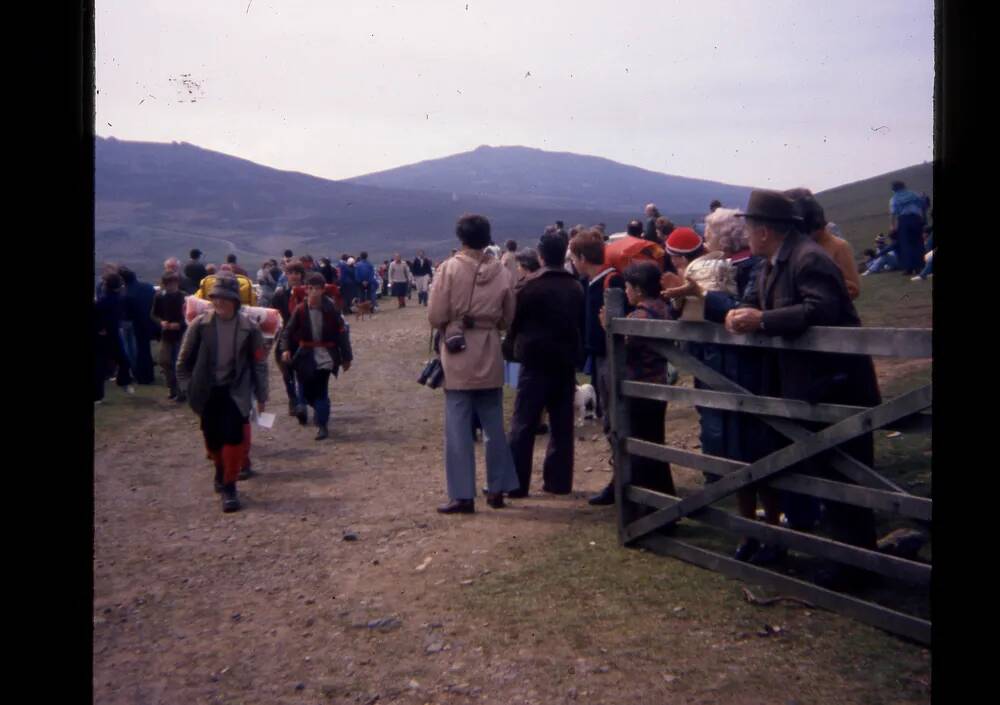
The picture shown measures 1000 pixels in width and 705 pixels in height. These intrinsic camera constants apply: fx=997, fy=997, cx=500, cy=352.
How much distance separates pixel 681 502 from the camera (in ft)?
17.5

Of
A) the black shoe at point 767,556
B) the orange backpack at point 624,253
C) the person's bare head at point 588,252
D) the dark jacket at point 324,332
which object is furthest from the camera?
the dark jacket at point 324,332

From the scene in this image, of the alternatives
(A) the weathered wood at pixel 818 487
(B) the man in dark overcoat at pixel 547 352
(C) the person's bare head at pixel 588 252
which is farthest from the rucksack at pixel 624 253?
(A) the weathered wood at pixel 818 487

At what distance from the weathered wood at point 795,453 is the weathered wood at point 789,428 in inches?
Result: 2.6

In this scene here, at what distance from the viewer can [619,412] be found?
227 inches

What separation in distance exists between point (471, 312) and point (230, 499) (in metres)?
2.43

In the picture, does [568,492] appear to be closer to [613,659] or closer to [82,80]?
[613,659]

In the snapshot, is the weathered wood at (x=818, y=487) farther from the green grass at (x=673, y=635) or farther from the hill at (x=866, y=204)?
the hill at (x=866, y=204)

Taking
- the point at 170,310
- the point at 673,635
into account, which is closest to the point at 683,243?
the point at 673,635

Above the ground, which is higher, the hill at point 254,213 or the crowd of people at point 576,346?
the hill at point 254,213

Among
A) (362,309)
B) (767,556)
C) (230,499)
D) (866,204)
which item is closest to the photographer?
(767,556)

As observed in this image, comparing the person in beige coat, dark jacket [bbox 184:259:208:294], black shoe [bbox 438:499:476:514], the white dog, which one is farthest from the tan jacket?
dark jacket [bbox 184:259:208:294]

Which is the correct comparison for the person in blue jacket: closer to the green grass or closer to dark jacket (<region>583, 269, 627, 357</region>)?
dark jacket (<region>583, 269, 627, 357</region>)

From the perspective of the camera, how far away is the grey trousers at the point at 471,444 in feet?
22.1

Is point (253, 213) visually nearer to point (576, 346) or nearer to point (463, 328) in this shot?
point (576, 346)
